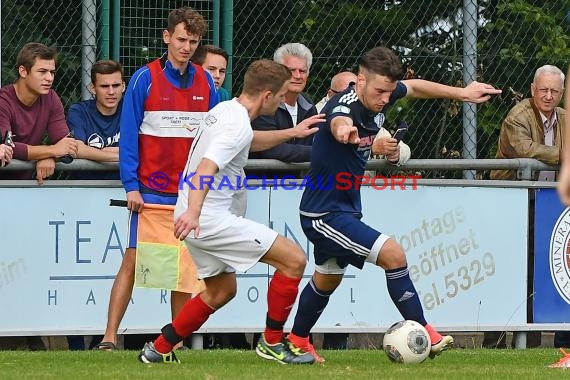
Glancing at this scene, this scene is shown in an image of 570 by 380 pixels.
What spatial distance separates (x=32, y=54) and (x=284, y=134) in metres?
2.36

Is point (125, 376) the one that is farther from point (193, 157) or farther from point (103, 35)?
point (103, 35)

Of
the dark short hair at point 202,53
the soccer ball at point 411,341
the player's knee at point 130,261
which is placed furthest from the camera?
the dark short hair at point 202,53

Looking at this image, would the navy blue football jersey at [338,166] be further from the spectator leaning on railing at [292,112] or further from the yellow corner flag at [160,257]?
the spectator leaning on railing at [292,112]

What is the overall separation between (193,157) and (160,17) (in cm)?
344

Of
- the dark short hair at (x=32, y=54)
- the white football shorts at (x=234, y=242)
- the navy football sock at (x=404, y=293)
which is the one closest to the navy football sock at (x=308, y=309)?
the navy football sock at (x=404, y=293)

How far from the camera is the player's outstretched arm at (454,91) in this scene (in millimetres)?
8961

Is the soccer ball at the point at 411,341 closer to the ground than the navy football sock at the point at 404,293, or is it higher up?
closer to the ground

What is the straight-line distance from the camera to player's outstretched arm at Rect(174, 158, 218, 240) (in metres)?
7.60

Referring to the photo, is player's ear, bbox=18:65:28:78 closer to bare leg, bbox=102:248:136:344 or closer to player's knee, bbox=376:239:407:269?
bare leg, bbox=102:248:136:344

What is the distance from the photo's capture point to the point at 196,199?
766cm

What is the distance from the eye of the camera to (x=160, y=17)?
37.1ft

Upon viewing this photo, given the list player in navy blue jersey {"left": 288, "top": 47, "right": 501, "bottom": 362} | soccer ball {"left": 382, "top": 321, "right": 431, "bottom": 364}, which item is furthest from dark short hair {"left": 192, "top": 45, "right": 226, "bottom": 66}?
soccer ball {"left": 382, "top": 321, "right": 431, "bottom": 364}

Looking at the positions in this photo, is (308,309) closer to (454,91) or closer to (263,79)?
(263,79)

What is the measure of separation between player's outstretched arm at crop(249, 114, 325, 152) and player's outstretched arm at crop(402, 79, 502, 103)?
2.74ft
